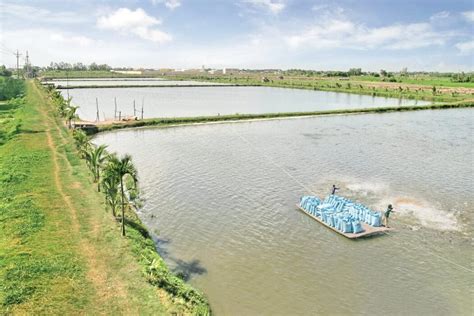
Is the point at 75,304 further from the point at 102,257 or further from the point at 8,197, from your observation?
the point at 8,197

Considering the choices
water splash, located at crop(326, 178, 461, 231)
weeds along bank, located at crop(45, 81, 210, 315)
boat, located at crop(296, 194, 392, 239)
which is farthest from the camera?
water splash, located at crop(326, 178, 461, 231)

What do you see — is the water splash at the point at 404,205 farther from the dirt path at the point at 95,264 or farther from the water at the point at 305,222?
the dirt path at the point at 95,264

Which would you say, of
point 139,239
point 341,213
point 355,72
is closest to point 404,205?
point 341,213

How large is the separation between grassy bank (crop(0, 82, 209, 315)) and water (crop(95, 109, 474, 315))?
167cm

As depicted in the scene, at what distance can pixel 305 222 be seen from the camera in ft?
63.3

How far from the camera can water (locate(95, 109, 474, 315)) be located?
13.7 metres

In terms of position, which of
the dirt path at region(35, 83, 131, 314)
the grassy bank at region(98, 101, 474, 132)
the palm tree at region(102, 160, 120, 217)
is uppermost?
the grassy bank at region(98, 101, 474, 132)

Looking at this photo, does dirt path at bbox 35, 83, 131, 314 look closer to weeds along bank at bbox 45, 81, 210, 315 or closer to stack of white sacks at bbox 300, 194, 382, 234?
weeds along bank at bbox 45, 81, 210, 315

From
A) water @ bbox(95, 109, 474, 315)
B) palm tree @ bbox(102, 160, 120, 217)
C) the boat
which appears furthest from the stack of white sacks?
palm tree @ bbox(102, 160, 120, 217)

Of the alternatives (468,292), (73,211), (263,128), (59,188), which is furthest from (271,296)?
(263,128)

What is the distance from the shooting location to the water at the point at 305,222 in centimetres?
1370

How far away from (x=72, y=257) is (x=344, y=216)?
11.8 metres

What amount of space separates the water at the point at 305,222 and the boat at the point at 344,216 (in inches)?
15.4

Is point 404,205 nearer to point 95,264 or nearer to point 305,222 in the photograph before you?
point 305,222
